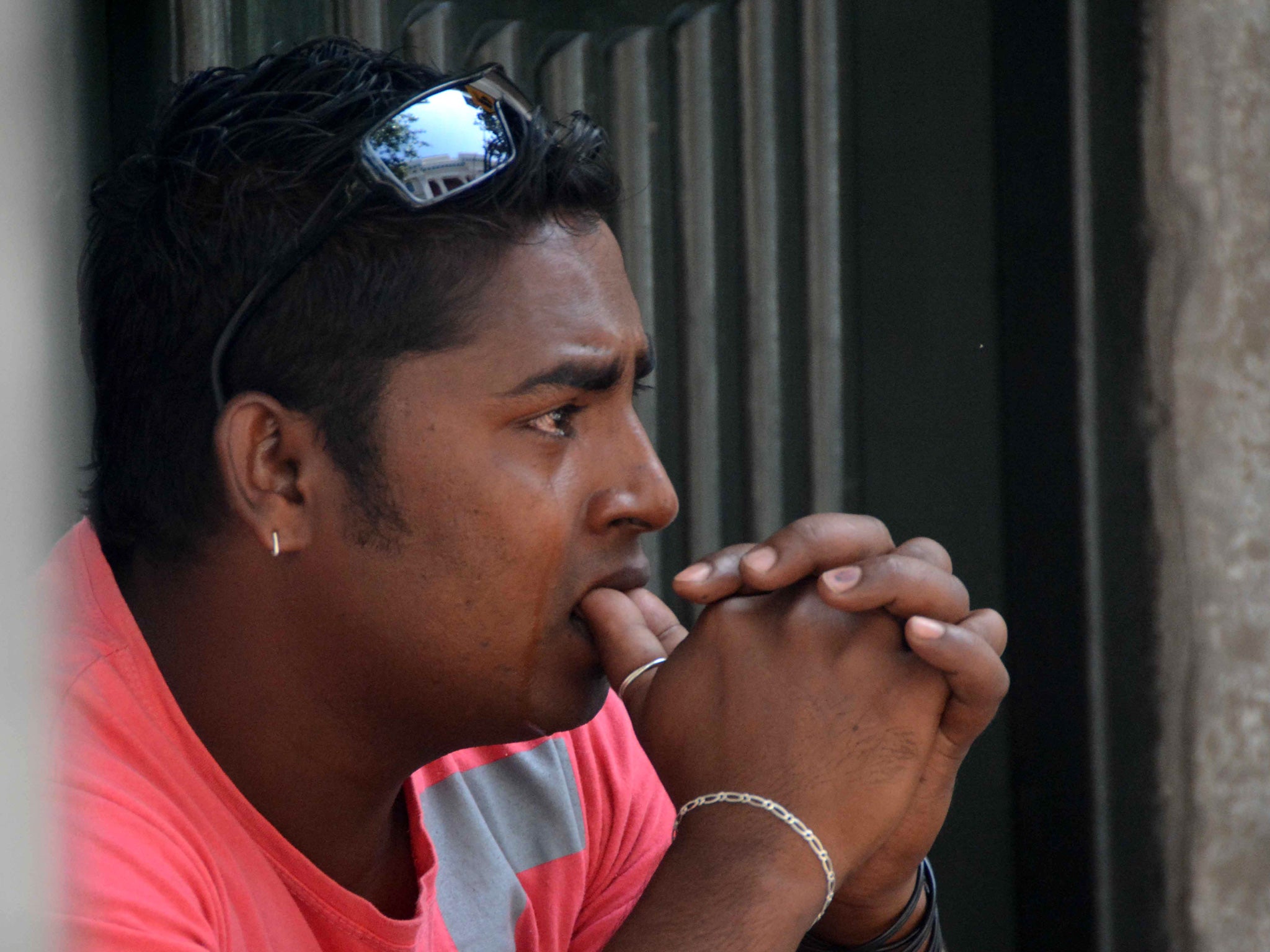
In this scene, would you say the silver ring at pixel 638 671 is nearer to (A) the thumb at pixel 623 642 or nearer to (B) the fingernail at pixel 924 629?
(A) the thumb at pixel 623 642

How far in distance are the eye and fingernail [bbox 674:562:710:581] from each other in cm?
22

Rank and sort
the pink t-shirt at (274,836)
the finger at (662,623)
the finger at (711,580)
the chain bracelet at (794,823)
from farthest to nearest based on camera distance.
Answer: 1. the finger at (662,623)
2. the finger at (711,580)
3. the chain bracelet at (794,823)
4. the pink t-shirt at (274,836)

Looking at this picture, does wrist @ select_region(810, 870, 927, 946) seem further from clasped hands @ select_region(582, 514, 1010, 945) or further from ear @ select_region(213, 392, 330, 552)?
ear @ select_region(213, 392, 330, 552)

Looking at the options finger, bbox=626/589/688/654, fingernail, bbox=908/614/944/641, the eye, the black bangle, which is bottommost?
the black bangle

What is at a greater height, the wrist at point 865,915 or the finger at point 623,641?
the finger at point 623,641

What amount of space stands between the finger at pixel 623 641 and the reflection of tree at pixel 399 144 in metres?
0.56

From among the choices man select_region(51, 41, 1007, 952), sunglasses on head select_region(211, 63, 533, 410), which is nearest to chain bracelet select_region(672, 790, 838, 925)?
man select_region(51, 41, 1007, 952)

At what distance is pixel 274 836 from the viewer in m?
1.61

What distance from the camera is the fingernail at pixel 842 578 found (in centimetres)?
154

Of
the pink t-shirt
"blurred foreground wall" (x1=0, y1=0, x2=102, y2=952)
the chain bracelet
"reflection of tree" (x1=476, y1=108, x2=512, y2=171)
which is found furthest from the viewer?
"reflection of tree" (x1=476, y1=108, x2=512, y2=171)

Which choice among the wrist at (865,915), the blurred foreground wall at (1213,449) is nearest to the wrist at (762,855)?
the wrist at (865,915)

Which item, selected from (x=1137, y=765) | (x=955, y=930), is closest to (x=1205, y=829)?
(x=1137, y=765)

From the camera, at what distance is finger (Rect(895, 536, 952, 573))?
5.54ft

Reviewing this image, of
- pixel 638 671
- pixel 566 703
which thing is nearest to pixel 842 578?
pixel 638 671
